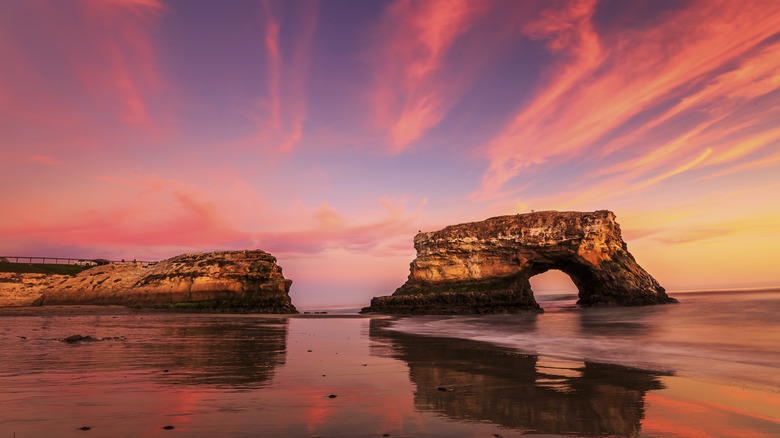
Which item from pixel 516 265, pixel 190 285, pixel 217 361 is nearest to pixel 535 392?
pixel 217 361

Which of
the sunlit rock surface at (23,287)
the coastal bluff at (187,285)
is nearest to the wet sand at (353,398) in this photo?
the coastal bluff at (187,285)

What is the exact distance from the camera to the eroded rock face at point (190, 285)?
39.9 meters

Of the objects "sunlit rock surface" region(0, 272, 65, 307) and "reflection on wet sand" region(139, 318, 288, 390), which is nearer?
"reflection on wet sand" region(139, 318, 288, 390)

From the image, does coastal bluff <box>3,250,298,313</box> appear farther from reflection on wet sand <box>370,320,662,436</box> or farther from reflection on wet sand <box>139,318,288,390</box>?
reflection on wet sand <box>370,320,662,436</box>

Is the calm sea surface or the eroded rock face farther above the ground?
the eroded rock face

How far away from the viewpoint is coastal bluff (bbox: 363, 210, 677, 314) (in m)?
41.7

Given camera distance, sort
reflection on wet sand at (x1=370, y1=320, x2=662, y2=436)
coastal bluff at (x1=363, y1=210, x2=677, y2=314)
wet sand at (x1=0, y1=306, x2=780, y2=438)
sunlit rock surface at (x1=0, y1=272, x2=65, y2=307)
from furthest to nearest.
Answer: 1. coastal bluff at (x1=363, y1=210, x2=677, y2=314)
2. sunlit rock surface at (x1=0, y1=272, x2=65, y2=307)
3. reflection on wet sand at (x1=370, y1=320, x2=662, y2=436)
4. wet sand at (x1=0, y1=306, x2=780, y2=438)

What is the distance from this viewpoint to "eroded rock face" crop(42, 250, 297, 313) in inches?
1570

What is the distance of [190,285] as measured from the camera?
40.2 metres

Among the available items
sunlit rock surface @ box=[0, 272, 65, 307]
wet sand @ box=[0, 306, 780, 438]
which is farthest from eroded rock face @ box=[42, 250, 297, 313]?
wet sand @ box=[0, 306, 780, 438]

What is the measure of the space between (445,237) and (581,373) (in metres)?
41.3

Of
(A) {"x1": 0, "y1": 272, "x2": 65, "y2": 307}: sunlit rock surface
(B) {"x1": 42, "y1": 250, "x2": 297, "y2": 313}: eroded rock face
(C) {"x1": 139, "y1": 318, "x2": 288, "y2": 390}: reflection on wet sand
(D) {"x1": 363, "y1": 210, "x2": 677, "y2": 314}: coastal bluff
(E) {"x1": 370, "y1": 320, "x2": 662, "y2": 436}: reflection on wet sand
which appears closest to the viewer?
(E) {"x1": 370, "y1": 320, "x2": 662, "y2": 436}: reflection on wet sand

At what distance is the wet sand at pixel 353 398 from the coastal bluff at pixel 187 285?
34070mm

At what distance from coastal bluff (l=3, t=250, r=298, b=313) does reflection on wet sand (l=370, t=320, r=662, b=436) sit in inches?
1434
